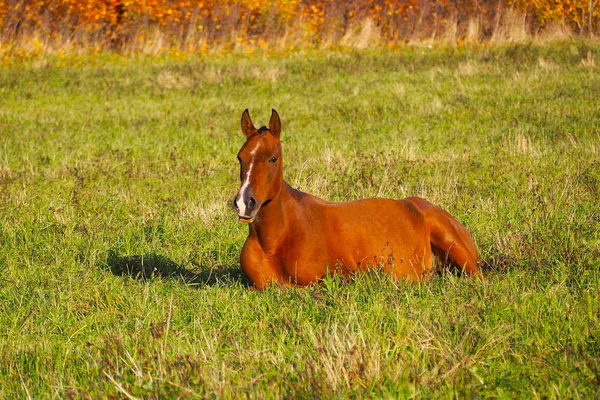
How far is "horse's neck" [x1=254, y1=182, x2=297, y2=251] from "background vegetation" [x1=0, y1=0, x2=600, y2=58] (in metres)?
16.0

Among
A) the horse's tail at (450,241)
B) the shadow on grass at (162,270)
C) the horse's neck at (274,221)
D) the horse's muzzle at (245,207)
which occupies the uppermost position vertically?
the horse's muzzle at (245,207)

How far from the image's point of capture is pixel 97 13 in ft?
75.8

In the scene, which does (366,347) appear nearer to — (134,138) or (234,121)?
(134,138)

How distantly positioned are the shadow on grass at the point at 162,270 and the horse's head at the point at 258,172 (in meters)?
1.07

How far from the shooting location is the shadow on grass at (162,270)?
19.4ft

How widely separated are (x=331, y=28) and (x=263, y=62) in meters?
4.41

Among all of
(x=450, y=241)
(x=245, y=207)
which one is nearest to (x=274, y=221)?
(x=245, y=207)

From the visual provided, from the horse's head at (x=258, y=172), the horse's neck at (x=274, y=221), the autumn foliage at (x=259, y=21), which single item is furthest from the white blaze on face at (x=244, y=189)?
the autumn foliage at (x=259, y=21)

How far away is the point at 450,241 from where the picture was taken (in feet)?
19.0

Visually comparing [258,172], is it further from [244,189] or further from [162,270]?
[162,270]

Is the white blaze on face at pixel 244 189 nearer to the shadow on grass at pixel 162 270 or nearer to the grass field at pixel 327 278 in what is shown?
the grass field at pixel 327 278

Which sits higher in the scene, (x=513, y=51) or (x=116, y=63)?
(x=513, y=51)

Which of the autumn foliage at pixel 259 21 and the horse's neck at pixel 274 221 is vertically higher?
the horse's neck at pixel 274 221

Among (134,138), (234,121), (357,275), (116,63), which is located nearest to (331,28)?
(116,63)
